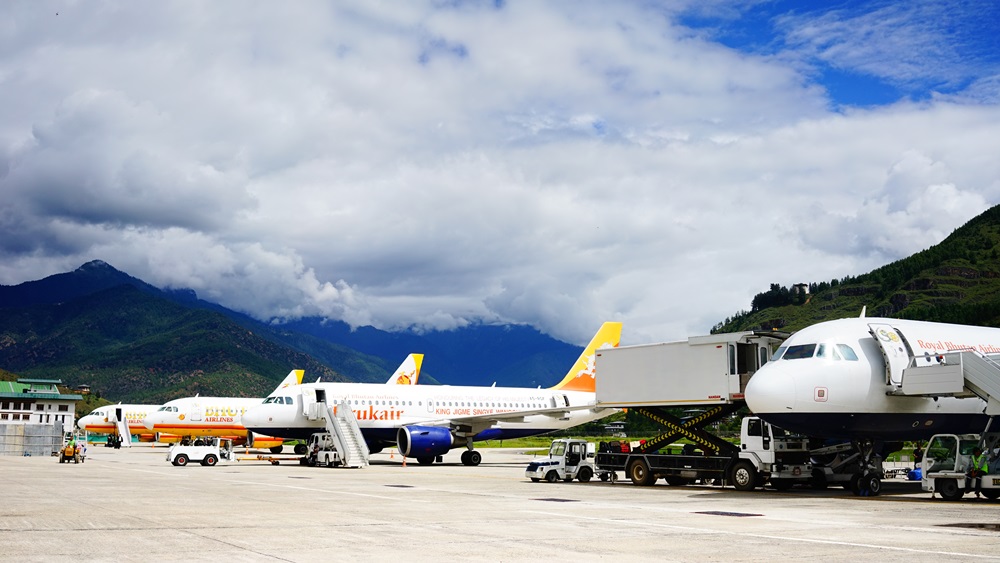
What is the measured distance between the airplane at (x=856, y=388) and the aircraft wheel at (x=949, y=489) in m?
2.16

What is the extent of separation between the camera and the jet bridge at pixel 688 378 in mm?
31188

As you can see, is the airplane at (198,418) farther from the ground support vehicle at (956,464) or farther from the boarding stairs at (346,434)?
the ground support vehicle at (956,464)

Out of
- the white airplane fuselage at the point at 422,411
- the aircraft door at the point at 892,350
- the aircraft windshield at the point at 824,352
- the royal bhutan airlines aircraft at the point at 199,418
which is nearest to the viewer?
the aircraft windshield at the point at 824,352

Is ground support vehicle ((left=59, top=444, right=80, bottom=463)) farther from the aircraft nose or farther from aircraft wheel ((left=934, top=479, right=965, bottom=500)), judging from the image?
aircraft wheel ((left=934, top=479, right=965, bottom=500))

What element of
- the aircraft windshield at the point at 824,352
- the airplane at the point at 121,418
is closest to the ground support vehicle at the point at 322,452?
the aircraft windshield at the point at 824,352

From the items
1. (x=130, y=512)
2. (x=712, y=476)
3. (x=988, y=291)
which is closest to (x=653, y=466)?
(x=712, y=476)

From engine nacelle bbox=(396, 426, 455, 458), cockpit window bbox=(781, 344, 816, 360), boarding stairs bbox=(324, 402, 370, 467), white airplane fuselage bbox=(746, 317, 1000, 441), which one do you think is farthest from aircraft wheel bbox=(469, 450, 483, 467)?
cockpit window bbox=(781, 344, 816, 360)

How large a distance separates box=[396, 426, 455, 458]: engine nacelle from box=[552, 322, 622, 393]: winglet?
45.6 feet

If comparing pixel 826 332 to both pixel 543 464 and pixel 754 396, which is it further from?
pixel 543 464

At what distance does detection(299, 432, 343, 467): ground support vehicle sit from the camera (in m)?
45.3

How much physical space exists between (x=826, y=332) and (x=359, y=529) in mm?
17490

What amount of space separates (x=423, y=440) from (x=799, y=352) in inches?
943

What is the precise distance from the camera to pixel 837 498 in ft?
86.1

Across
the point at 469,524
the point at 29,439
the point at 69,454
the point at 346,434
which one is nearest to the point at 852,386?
the point at 469,524
